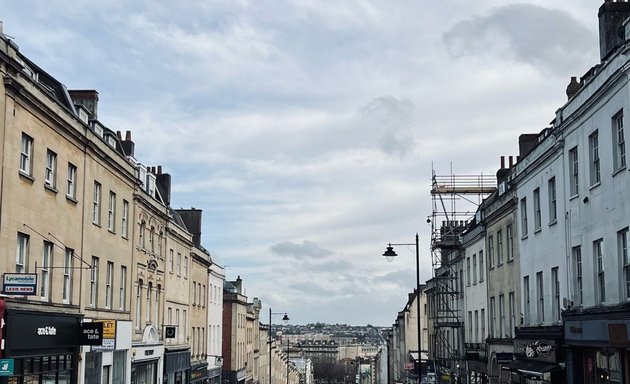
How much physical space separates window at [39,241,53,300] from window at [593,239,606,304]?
17.4m

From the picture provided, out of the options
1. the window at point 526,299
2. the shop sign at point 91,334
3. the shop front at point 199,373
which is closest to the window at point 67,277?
the shop sign at point 91,334

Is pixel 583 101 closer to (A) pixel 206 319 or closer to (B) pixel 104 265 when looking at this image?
(B) pixel 104 265

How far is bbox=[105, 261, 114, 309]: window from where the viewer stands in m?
34.2

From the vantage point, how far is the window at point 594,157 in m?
23.7

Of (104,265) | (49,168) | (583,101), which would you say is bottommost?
(104,265)

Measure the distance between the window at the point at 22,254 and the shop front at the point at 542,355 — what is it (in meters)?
17.4

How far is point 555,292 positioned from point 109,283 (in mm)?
18773

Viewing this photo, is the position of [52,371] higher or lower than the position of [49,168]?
lower

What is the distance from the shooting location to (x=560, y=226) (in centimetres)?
2762

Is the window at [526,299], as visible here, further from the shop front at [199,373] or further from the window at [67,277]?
the shop front at [199,373]

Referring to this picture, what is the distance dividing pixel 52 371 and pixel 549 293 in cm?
1792

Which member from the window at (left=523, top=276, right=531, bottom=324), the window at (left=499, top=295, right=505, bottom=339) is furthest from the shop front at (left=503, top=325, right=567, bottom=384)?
the window at (left=499, top=295, right=505, bottom=339)

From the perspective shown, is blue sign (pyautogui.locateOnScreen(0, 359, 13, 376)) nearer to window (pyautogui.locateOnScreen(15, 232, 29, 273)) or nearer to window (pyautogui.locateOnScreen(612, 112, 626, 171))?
window (pyautogui.locateOnScreen(15, 232, 29, 273))

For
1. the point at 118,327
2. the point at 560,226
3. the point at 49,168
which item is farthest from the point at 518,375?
the point at 49,168
